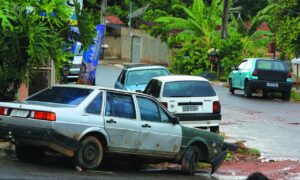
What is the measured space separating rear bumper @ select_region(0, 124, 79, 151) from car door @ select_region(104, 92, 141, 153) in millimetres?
862

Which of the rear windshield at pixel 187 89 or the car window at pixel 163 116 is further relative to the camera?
the rear windshield at pixel 187 89

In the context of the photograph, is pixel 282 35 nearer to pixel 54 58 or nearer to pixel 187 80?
pixel 187 80

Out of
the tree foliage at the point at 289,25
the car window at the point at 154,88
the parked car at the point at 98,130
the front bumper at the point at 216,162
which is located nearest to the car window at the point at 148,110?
the parked car at the point at 98,130

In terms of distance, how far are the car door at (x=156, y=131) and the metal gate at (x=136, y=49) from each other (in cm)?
4776

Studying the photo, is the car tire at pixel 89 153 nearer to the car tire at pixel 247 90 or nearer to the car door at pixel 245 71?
the car tire at pixel 247 90

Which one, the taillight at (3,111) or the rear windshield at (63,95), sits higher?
the rear windshield at (63,95)

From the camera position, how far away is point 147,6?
5962 cm

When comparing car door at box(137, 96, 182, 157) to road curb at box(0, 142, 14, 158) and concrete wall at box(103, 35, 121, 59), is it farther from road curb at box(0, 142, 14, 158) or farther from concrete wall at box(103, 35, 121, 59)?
concrete wall at box(103, 35, 121, 59)

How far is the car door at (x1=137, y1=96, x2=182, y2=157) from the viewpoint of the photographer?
37.3 ft

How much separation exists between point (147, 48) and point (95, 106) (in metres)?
47.9

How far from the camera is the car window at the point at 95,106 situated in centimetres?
1059

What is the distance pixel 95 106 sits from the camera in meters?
10.7

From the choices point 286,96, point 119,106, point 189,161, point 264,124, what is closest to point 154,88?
point 264,124

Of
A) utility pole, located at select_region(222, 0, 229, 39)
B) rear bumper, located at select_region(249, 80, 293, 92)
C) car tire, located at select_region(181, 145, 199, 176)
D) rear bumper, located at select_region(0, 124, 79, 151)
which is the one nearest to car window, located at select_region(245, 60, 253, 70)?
rear bumper, located at select_region(249, 80, 293, 92)
